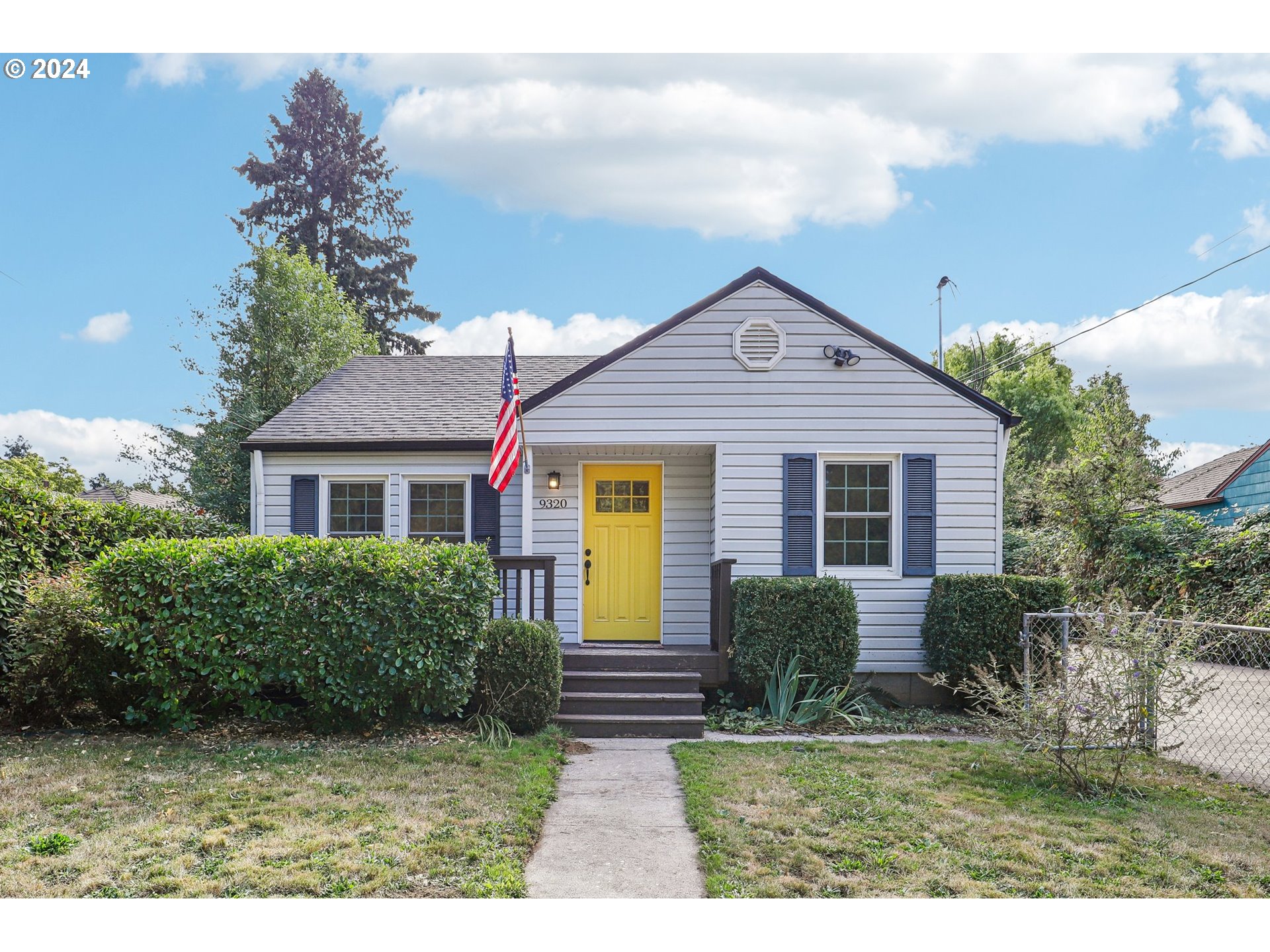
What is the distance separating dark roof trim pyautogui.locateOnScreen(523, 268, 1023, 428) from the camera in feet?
27.9

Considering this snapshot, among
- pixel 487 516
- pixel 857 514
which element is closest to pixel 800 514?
pixel 857 514

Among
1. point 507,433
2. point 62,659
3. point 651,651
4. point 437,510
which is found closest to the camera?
point 62,659

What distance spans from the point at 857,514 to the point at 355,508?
5998mm

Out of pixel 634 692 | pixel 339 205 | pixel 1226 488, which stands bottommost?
pixel 634 692

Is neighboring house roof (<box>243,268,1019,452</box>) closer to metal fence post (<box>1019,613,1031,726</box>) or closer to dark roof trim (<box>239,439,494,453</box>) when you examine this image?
dark roof trim (<box>239,439,494,453</box>)

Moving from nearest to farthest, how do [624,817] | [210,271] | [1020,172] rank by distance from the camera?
[624,817], [1020,172], [210,271]

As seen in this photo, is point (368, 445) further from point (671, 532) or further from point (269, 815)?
point (269, 815)

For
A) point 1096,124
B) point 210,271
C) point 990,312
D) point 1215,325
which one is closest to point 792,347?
point 1096,124

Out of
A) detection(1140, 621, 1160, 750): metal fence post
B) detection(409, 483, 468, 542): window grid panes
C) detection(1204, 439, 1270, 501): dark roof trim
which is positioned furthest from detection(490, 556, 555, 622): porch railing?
detection(1204, 439, 1270, 501): dark roof trim

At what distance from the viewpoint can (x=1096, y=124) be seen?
23.2 feet

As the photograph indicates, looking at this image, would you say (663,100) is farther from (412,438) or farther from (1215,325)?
(1215,325)

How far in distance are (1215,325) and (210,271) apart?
760 inches

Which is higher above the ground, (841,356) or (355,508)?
(841,356)

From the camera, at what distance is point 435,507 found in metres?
9.51
